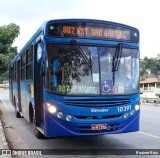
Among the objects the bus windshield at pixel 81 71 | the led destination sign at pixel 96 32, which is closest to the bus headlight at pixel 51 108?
the bus windshield at pixel 81 71

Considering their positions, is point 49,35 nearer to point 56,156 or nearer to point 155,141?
point 56,156

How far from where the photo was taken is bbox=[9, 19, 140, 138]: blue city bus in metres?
7.43

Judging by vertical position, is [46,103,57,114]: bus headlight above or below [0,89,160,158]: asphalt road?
above

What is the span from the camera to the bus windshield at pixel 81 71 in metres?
7.57

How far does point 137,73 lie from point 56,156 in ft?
8.92

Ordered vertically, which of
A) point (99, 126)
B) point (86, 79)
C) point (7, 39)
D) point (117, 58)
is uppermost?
point (7, 39)

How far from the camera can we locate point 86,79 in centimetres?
762

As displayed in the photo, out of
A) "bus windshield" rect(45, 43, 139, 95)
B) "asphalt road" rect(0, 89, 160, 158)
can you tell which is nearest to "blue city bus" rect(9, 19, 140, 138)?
"bus windshield" rect(45, 43, 139, 95)

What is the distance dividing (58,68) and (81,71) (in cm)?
51

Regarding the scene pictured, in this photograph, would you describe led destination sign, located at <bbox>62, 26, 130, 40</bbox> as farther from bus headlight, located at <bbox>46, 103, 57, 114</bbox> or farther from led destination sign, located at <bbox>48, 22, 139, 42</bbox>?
bus headlight, located at <bbox>46, 103, 57, 114</bbox>

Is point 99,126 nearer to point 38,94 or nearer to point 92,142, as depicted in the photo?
point 92,142

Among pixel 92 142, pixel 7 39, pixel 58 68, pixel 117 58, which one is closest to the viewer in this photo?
pixel 58 68

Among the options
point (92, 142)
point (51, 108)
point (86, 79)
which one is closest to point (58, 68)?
point (86, 79)

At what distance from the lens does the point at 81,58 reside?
767 cm
